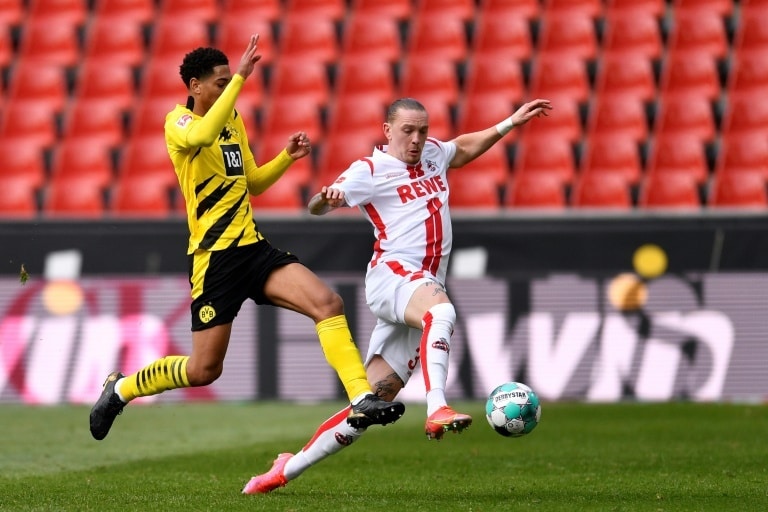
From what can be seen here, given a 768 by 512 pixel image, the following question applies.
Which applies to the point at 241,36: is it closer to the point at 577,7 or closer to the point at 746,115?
the point at 577,7

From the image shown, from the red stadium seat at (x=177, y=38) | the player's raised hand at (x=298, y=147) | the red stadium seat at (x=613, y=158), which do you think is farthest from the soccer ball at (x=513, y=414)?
the red stadium seat at (x=177, y=38)

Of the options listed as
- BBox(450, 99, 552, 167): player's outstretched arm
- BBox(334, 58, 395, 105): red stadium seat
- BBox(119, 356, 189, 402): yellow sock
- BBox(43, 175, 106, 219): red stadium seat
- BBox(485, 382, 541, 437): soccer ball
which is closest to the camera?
BBox(485, 382, 541, 437): soccer ball

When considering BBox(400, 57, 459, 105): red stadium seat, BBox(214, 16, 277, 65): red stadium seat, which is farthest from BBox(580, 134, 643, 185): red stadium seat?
BBox(214, 16, 277, 65): red stadium seat

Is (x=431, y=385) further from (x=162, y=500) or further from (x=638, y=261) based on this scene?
(x=638, y=261)

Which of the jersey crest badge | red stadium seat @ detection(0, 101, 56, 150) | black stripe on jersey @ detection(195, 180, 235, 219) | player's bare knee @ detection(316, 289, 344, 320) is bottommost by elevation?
player's bare knee @ detection(316, 289, 344, 320)

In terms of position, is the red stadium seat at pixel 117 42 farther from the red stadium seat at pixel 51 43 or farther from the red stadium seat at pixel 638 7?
the red stadium seat at pixel 638 7

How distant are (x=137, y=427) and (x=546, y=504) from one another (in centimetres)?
588

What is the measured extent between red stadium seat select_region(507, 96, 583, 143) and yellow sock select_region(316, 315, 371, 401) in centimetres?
925

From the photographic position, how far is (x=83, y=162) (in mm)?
17000

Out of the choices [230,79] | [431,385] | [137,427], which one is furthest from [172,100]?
[431,385]

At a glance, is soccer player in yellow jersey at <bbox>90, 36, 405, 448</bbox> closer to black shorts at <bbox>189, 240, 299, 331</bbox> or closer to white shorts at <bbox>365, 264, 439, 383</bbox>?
black shorts at <bbox>189, 240, 299, 331</bbox>

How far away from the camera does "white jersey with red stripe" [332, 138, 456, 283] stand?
7.36 m

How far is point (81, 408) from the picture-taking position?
1323cm

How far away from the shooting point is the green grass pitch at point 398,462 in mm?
6875
